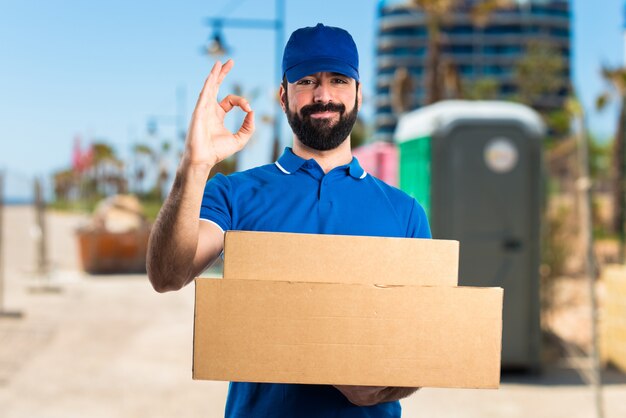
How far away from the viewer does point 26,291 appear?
53.1 ft

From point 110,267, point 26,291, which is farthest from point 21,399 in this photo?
point 110,267

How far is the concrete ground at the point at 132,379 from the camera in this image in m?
7.66

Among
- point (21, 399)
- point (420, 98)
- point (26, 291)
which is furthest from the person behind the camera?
point (420, 98)

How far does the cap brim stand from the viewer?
2.30 meters

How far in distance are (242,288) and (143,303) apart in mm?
12625

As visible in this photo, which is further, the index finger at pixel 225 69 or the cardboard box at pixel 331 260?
the index finger at pixel 225 69

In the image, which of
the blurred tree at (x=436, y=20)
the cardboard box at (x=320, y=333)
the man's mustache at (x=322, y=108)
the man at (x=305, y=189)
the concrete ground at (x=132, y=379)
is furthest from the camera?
the blurred tree at (x=436, y=20)

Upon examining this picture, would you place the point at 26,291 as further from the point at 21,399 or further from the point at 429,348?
the point at 429,348

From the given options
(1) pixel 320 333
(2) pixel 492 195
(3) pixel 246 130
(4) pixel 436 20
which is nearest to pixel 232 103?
(3) pixel 246 130

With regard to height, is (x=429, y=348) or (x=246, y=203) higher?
(x=246, y=203)

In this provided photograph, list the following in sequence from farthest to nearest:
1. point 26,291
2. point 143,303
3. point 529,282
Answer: point 26,291
point 143,303
point 529,282

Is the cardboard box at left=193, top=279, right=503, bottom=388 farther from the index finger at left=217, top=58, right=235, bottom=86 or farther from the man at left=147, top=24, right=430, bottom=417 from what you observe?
the index finger at left=217, top=58, right=235, bottom=86

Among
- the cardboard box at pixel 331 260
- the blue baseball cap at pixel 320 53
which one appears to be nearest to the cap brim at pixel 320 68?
the blue baseball cap at pixel 320 53

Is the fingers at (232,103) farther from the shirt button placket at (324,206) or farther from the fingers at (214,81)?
the shirt button placket at (324,206)
